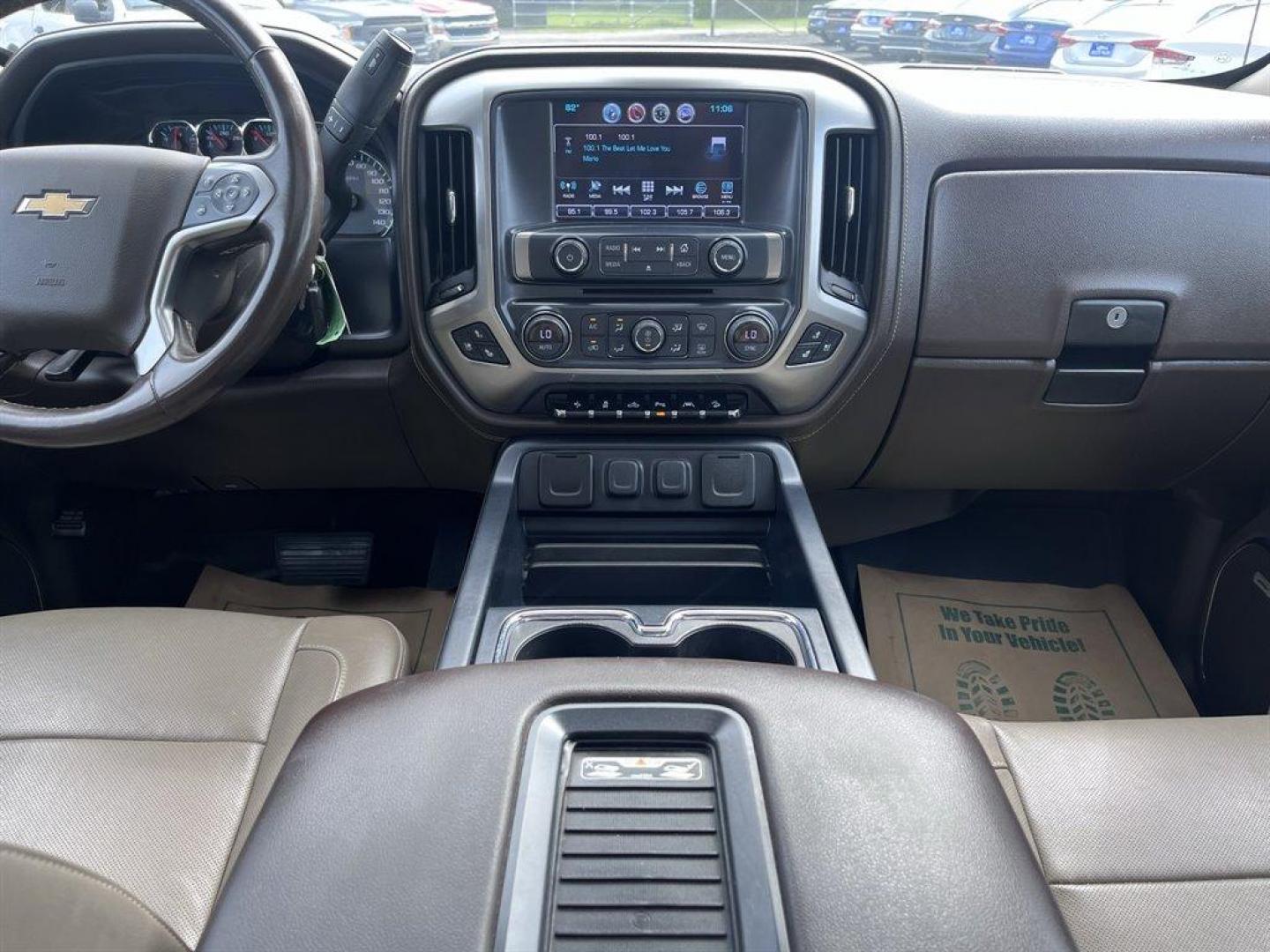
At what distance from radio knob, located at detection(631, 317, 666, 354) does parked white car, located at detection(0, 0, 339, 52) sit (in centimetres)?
59

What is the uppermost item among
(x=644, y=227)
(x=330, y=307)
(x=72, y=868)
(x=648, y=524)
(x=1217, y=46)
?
(x=1217, y=46)

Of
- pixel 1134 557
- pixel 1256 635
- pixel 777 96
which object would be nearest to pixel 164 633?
pixel 777 96

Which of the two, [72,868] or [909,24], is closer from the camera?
[72,868]

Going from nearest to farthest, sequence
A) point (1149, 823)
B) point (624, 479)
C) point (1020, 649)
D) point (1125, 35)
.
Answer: point (1149, 823) → point (624, 479) → point (1125, 35) → point (1020, 649)

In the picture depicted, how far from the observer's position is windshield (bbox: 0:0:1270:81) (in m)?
1.35

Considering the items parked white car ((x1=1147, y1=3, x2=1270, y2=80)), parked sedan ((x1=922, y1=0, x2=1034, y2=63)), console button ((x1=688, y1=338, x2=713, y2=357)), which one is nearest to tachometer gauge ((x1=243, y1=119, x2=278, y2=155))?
console button ((x1=688, y1=338, x2=713, y2=357))

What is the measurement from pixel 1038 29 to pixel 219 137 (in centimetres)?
127

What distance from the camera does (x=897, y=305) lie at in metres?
1.36

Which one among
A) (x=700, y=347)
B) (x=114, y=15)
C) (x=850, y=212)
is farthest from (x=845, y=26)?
(x=114, y=15)

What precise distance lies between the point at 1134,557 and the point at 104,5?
2.04 m

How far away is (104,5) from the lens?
1385 mm

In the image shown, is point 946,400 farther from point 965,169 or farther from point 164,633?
→ point 164,633

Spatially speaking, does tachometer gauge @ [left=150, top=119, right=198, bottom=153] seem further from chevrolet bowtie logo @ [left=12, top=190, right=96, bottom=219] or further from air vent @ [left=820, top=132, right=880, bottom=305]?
air vent @ [left=820, top=132, right=880, bottom=305]

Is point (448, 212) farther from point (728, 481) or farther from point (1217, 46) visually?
point (1217, 46)
